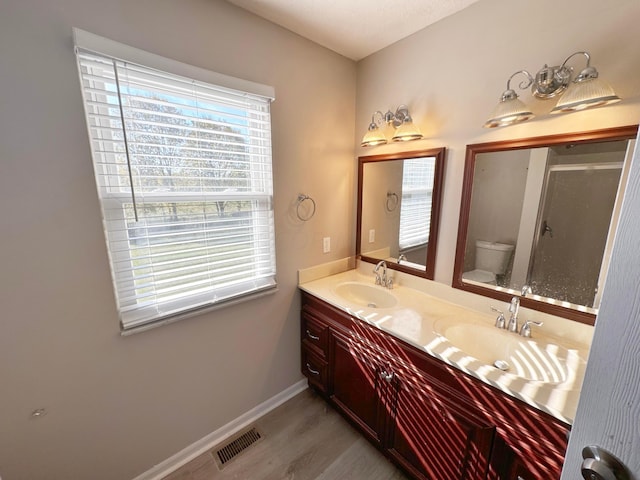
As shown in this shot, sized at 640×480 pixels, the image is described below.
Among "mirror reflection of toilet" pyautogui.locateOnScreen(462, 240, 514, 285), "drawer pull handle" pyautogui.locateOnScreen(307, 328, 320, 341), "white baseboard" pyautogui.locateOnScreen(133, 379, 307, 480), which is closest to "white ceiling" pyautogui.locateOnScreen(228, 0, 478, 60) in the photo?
"mirror reflection of toilet" pyautogui.locateOnScreen(462, 240, 514, 285)

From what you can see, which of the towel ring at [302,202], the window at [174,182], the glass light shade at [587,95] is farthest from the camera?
the towel ring at [302,202]

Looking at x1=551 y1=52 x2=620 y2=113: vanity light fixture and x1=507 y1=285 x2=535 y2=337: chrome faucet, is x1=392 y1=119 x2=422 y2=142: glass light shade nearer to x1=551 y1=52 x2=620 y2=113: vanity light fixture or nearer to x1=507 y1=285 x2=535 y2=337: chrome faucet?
x1=551 y1=52 x2=620 y2=113: vanity light fixture

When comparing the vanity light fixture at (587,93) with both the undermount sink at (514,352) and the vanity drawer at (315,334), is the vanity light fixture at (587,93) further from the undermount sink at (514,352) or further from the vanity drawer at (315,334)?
the vanity drawer at (315,334)

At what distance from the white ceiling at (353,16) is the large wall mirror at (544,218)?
78cm

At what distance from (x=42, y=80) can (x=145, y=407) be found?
4.92 ft

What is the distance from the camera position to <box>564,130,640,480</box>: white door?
46 centimetres

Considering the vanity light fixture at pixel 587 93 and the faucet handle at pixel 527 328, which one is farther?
the faucet handle at pixel 527 328

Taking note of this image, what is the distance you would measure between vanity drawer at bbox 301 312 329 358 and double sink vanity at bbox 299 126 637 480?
0.04 feet

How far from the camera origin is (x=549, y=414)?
85 cm

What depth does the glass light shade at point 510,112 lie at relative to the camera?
1168 millimetres

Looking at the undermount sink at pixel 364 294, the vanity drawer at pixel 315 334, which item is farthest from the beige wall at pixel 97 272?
the undermount sink at pixel 364 294

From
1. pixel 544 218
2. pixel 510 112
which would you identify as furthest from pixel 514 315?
pixel 510 112

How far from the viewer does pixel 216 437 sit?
5.29 feet

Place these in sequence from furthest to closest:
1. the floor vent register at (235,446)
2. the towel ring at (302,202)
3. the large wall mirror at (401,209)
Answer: the towel ring at (302,202) → the large wall mirror at (401,209) → the floor vent register at (235,446)
